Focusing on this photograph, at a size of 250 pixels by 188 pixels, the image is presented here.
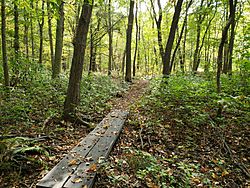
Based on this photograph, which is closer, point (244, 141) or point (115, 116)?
point (244, 141)

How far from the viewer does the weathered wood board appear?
299cm

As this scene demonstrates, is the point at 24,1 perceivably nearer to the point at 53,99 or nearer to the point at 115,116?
the point at 53,99

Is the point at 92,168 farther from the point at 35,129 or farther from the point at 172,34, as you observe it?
the point at 172,34

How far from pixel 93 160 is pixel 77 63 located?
3.66 m

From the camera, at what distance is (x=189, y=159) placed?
16.5ft

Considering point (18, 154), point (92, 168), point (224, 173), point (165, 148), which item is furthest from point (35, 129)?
point (224, 173)

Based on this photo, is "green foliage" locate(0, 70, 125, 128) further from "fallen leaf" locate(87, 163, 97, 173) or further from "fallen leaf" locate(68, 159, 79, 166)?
"fallen leaf" locate(87, 163, 97, 173)

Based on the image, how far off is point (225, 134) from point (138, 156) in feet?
11.3

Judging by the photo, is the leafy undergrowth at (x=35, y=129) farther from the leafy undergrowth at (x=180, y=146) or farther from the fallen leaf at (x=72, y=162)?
the leafy undergrowth at (x=180, y=146)

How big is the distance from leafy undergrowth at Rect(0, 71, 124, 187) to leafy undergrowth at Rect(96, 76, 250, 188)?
125cm

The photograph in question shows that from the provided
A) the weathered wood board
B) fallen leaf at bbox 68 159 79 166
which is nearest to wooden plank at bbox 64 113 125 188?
the weathered wood board

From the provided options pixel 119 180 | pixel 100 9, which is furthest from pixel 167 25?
pixel 119 180

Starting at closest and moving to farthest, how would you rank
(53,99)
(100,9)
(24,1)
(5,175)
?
(5,175) → (24,1) → (53,99) → (100,9)

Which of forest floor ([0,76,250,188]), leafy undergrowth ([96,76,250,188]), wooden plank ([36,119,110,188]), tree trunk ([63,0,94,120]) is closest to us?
wooden plank ([36,119,110,188])
